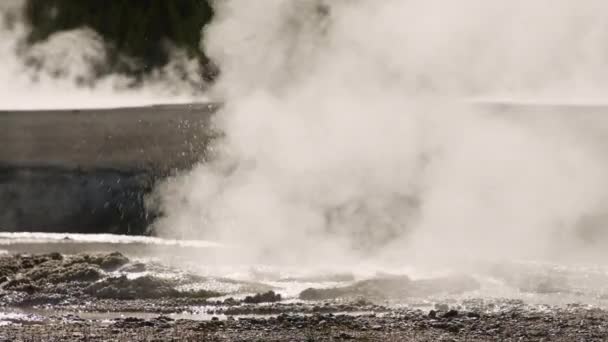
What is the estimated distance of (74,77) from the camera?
62.8 feet

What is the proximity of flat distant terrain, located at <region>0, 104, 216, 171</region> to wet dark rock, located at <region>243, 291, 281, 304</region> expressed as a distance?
4.61 metres

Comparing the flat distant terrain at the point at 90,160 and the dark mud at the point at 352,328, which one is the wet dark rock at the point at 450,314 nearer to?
the dark mud at the point at 352,328

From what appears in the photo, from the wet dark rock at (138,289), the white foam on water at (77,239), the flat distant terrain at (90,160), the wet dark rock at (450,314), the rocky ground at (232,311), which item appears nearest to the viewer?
the rocky ground at (232,311)

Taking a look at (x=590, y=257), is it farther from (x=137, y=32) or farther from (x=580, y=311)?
(x=137, y=32)

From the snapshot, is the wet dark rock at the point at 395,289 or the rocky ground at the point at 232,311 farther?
the wet dark rock at the point at 395,289

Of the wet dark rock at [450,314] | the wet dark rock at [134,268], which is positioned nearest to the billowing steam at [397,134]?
the wet dark rock at [134,268]

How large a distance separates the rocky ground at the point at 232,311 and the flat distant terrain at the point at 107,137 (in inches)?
118

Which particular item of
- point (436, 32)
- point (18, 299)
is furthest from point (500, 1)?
point (18, 299)

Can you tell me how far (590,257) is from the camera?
35.6 ft

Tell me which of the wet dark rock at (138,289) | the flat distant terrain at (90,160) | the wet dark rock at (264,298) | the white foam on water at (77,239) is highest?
the flat distant terrain at (90,160)

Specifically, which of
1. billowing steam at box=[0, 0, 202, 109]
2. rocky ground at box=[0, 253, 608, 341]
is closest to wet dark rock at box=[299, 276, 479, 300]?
rocky ground at box=[0, 253, 608, 341]

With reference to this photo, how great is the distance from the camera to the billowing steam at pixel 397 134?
11.7m

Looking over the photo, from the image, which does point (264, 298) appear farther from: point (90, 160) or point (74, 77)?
point (74, 77)

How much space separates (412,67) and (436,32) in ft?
2.50
